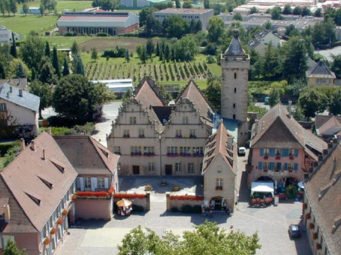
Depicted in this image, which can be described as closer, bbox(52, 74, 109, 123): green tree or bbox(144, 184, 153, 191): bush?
bbox(144, 184, 153, 191): bush

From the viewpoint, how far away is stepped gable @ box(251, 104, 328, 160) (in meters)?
79.8

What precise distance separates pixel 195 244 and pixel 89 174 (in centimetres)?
3076

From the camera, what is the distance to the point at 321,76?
137 metres

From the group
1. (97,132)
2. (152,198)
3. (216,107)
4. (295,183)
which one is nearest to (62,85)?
(97,132)

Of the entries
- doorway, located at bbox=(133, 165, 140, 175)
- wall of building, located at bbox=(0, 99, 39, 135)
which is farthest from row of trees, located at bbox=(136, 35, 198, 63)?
doorway, located at bbox=(133, 165, 140, 175)

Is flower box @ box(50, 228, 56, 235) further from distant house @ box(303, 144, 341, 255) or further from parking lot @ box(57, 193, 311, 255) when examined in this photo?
distant house @ box(303, 144, 341, 255)

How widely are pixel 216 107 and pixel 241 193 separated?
31.0m

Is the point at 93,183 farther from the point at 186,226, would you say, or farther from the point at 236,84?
the point at 236,84

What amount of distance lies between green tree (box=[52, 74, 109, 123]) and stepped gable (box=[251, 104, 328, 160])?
35.8m

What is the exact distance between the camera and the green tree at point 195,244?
43812 millimetres

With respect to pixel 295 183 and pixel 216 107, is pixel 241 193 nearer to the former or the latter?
pixel 295 183

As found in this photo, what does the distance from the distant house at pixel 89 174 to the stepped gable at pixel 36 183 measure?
3.81 ft

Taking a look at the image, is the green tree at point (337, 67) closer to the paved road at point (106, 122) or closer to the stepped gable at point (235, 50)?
the paved road at point (106, 122)

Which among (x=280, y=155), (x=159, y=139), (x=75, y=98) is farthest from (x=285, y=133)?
(x=75, y=98)
